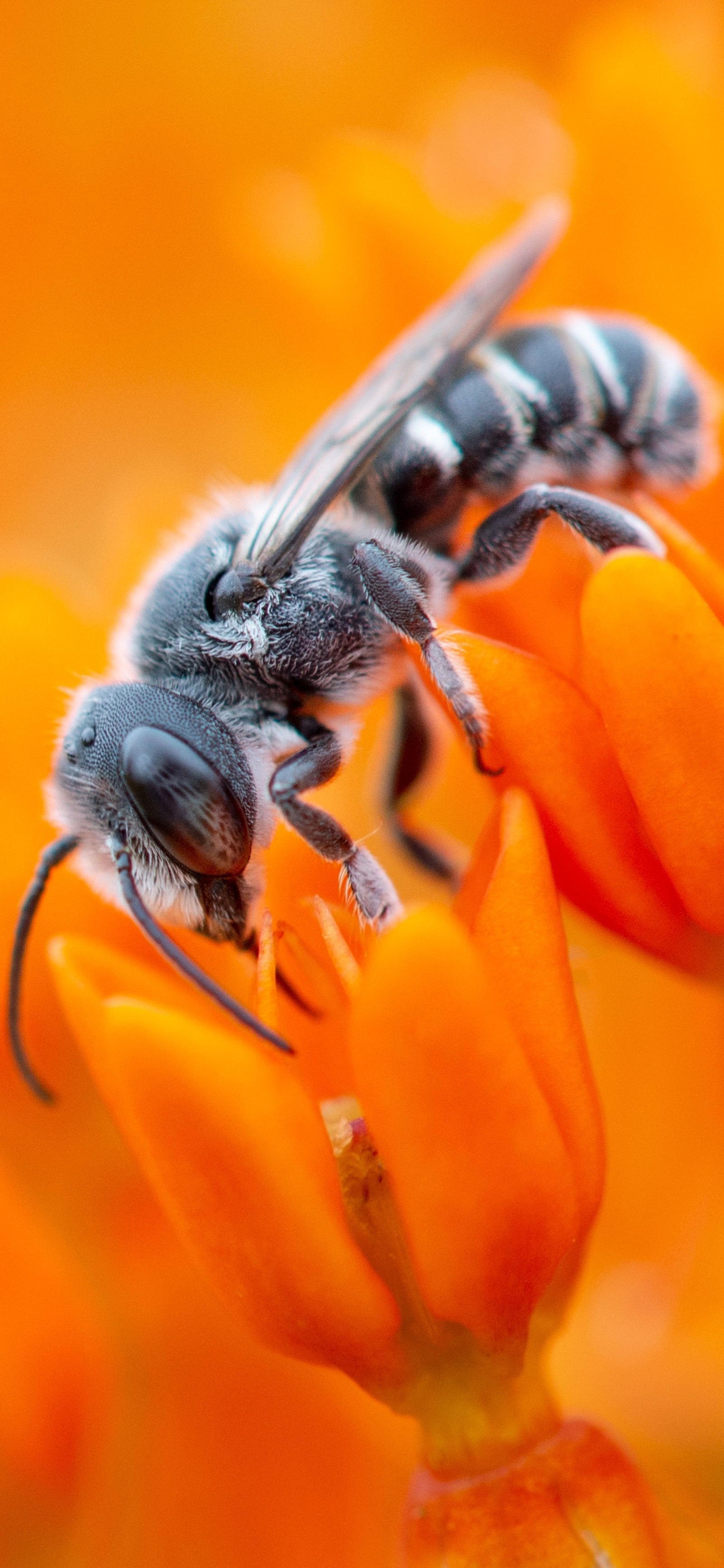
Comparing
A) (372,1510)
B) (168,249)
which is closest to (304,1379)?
(372,1510)

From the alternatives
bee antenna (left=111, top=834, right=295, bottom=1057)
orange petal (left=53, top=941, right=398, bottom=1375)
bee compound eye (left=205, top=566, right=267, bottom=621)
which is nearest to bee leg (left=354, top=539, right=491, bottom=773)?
bee compound eye (left=205, top=566, right=267, bottom=621)

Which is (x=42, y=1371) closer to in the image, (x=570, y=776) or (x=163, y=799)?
(x=163, y=799)

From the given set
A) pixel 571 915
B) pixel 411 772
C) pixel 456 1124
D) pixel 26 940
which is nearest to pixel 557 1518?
pixel 456 1124

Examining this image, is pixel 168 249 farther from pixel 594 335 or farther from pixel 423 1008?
pixel 423 1008

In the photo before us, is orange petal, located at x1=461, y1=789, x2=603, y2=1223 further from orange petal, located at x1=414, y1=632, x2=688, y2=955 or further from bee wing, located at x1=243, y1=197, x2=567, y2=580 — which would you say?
bee wing, located at x1=243, y1=197, x2=567, y2=580

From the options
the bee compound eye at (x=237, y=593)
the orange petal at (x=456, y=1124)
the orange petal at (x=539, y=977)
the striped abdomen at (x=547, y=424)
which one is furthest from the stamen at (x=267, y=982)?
the striped abdomen at (x=547, y=424)
